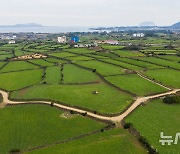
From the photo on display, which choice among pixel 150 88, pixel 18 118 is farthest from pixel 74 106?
pixel 150 88

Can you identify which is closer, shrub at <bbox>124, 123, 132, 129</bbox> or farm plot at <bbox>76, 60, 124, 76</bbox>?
shrub at <bbox>124, 123, 132, 129</bbox>

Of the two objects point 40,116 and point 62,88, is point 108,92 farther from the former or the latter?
point 40,116

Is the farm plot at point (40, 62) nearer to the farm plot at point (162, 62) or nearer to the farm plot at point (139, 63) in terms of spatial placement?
Answer: the farm plot at point (139, 63)

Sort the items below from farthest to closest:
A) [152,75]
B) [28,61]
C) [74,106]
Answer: [28,61], [152,75], [74,106]

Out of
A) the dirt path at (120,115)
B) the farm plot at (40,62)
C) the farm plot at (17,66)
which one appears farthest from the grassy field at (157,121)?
the farm plot at (40,62)

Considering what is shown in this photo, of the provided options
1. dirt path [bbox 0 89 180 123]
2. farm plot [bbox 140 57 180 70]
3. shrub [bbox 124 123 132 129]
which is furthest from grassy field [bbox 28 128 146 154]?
farm plot [bbox 140 57 180 70]

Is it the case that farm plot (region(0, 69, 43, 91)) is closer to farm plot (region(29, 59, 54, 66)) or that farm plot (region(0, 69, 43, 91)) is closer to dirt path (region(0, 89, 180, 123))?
dirt path (region(0, 89, 180, 123))
